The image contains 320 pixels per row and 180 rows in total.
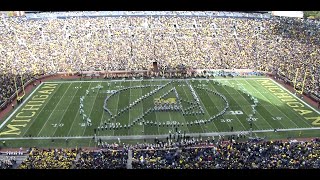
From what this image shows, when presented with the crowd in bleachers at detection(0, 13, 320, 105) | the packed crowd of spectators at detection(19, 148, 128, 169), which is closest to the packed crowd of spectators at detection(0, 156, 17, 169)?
the packed crowd of spectators at detection(19, 148, 128, 169)

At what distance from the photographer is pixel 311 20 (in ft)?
198

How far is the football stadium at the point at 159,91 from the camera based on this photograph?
1011 inches

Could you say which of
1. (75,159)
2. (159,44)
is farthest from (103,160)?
(159,44)

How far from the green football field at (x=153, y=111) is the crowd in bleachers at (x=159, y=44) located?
597 cm

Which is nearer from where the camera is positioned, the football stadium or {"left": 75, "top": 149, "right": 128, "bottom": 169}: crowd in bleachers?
{"left": 75, "top": 149, "right": 128, "bottom": 169}: crowd in bleachers

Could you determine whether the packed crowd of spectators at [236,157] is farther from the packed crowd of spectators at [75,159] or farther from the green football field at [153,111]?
the green football field at [153,111]

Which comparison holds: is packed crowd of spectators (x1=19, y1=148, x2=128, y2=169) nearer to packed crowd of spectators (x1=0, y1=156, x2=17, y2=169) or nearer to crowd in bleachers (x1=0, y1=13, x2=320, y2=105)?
packed crowd of spectators (x1=0, y1=156, x2=17, y2=169)

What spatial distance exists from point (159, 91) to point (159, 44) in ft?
53.1

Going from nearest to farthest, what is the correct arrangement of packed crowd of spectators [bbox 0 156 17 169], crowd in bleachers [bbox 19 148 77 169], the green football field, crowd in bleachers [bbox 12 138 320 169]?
crowd in bleachers [bbox 19 148 77 169]
crowd in bleachers [bbox 12 138 320 169]
packed crowd of spectators [bbox 0 156 17 169]
the green football field

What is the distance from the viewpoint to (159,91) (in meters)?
41.5

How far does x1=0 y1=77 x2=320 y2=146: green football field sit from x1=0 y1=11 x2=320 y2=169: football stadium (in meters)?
0.11

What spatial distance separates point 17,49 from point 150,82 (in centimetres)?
2112

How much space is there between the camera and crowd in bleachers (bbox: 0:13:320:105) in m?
49.8

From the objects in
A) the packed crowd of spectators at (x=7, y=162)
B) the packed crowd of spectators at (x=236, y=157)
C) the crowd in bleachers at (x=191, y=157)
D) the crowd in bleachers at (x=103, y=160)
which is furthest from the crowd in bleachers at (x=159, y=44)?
the crowd in bleachers at (x=103, y=160)
